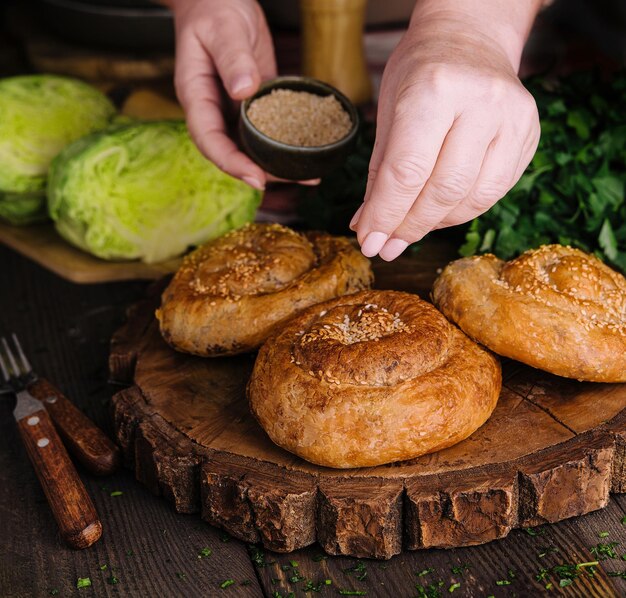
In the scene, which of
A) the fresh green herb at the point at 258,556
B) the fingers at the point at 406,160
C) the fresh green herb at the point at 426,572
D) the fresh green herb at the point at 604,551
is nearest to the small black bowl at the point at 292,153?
the fingers at the point at 406,160

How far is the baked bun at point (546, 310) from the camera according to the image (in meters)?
2.66

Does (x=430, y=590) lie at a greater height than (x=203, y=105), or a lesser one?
lesser

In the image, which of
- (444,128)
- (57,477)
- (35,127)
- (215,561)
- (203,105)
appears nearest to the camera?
(444,128)

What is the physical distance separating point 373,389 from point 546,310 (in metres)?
0.66

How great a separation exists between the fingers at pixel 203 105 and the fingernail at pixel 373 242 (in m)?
1.03

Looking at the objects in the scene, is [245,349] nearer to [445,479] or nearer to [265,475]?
[265,475]

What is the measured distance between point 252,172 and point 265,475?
57.1 inches

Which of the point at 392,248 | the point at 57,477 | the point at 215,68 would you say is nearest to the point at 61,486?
the point at 57,477

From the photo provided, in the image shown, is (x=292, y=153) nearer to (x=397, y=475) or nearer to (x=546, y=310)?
(x=546, y=310)

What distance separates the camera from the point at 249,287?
10.1 feet

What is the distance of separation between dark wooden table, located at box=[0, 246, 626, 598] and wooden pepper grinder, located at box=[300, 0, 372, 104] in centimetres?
306

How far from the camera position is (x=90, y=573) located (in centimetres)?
258

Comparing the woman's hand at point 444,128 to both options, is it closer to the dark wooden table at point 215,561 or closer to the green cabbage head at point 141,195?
the dark wooden table at point 215,561

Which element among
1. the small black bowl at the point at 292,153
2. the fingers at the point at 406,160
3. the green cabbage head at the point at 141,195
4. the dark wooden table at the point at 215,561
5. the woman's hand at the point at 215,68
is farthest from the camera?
the green cabbage head at the point at 141,195
